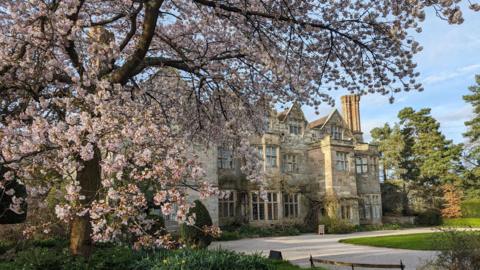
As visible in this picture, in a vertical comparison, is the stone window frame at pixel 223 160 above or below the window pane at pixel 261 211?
above

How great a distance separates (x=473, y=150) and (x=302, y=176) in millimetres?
18549

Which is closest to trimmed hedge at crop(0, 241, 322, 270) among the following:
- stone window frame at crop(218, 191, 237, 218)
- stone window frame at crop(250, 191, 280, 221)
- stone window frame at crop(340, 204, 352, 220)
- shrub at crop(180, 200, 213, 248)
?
shrub at crop(180, 200, 213, 248)

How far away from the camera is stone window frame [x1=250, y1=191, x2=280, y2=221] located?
24.9 meters

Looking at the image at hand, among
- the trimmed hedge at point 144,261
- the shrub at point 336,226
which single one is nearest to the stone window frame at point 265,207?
the shrub at point 336,226

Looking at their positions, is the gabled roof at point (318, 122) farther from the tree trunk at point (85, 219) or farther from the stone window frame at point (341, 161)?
the tree trunk at point (85, 219)

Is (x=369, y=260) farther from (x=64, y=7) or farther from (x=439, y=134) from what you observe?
(x=439, y=134)

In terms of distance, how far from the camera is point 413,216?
30.4 metres

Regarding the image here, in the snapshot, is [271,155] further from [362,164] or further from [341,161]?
[362,164]

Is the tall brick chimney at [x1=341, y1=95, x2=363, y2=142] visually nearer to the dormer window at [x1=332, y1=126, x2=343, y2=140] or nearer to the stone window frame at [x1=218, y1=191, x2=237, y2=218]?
the dormer window at [x1=332, y1=126, x2=343, y2=140]

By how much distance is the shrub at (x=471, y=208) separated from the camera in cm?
3197

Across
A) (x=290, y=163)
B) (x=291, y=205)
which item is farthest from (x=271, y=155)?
(x=291, y=205)

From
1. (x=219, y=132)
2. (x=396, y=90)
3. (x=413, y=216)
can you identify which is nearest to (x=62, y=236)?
(x=219, y=132)

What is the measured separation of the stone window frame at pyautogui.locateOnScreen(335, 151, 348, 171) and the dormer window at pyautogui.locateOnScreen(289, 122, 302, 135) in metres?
2.68

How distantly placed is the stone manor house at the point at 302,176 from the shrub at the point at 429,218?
2.86m
